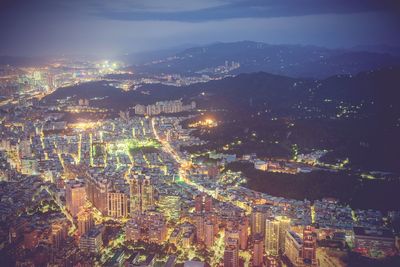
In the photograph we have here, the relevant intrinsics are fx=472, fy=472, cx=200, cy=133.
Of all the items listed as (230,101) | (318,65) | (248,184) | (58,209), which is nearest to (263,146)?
(248,184)

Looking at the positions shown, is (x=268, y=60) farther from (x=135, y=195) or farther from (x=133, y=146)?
(x=135, y=195)

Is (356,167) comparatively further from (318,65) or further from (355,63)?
(318,65)

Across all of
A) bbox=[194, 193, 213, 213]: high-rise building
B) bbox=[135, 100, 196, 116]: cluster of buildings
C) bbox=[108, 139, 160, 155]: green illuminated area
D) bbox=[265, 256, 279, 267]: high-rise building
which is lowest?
bbox=[265, 256, 279, 267]: high-rise building

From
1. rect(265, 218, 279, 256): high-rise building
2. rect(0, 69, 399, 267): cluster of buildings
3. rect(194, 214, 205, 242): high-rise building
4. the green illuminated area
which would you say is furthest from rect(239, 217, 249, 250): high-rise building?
the green illuminated area

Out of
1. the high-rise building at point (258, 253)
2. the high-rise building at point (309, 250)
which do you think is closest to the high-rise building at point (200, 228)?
the high-rise building at point (258, 253)

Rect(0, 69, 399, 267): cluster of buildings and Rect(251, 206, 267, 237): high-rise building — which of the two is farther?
Rect(251, 206, 267, 237): high-rise building

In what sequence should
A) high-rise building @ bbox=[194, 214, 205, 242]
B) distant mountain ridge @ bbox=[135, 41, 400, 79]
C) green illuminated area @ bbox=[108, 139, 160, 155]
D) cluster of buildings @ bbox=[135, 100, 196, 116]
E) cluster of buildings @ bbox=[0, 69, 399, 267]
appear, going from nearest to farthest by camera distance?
cluster of buildings @ bbox=[0, 69, 399, 267] < high-rise building @ bbox=[194, 214, 205, 242] < green illuminated area @ bbox=[108, 139, 160, 155] < cluster of buildings @ bbox=[135, 100, 196, 116] < distant mountain ridge @ bbox=[135, 41, 400, 79]

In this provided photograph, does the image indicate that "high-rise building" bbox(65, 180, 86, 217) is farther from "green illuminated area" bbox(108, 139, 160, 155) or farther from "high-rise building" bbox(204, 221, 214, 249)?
"green illuminated area" bbox(108, 139, 160, 155)

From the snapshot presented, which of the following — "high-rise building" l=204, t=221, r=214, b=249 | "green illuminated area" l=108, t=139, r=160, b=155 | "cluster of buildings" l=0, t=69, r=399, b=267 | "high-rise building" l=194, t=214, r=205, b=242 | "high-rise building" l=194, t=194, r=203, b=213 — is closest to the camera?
"cluster of buildings" l=0, t=69, r=399, b=267
